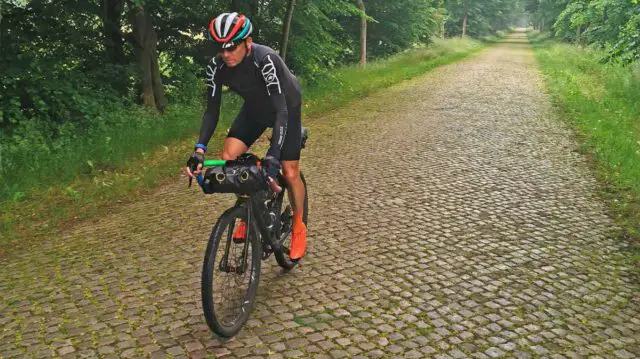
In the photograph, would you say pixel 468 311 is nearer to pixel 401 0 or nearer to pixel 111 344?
pixel 111 344

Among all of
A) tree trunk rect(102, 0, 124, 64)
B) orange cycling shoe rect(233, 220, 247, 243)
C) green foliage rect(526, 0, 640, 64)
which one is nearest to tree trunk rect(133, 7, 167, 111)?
tree trunk rect(102, 0, 124, 64)

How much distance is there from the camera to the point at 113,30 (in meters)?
11.8

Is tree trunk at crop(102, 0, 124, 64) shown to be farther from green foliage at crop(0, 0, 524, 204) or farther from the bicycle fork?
the bicycle fork

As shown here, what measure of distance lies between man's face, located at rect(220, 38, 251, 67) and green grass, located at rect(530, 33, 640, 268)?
416cm

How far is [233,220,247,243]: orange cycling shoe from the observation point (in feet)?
11.9

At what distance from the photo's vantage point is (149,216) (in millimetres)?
5980

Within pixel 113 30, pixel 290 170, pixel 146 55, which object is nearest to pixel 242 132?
pixel 290 170

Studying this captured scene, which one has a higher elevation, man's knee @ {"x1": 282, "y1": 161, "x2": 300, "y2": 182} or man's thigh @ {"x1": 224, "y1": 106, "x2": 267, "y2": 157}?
man's thigh @ {"x1": 224, "y1": 106, "x2": 267, "y2": 157}

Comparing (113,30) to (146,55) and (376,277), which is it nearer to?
(146,55)

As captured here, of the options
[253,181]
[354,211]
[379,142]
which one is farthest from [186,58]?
[253,181]

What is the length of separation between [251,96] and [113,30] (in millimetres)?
9359

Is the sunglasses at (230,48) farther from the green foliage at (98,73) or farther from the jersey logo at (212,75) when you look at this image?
the green foliage at (98,73)

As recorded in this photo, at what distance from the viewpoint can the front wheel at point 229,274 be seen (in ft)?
10.7

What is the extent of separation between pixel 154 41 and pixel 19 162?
5623 millimetres
